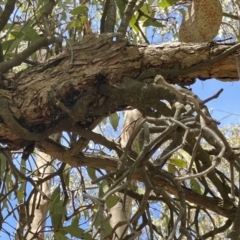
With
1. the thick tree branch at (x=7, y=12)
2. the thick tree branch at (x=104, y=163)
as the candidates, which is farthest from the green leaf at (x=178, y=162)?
the thick tree branch at (x=7, y=12)

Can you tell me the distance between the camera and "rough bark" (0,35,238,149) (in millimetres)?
771

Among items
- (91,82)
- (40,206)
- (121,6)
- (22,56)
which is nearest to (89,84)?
(91,82)

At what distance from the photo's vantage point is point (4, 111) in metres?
0.77

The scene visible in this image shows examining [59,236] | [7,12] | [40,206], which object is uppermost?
[40,206]

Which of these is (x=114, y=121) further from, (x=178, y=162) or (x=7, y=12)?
(x=7, y=12)

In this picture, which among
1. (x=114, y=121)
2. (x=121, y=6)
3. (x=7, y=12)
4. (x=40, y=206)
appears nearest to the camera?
(x=7, y=12)

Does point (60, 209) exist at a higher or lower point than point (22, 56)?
lower

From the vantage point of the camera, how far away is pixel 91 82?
2.60 feet

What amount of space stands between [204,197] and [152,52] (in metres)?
0.33

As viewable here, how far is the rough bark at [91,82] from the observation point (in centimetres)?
77

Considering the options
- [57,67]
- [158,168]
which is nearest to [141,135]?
[158,168]

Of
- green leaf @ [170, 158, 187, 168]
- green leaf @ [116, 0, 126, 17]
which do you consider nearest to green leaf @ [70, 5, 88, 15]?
green leaf @ [116, 0, 126, 17]

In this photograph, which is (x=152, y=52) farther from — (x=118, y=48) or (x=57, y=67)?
(x=57, y=67)

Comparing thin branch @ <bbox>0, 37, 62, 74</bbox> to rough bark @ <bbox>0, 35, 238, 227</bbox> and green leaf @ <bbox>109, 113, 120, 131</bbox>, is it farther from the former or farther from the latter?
green leaf @ <bbox>109, 113, 120, 131</bbox>
